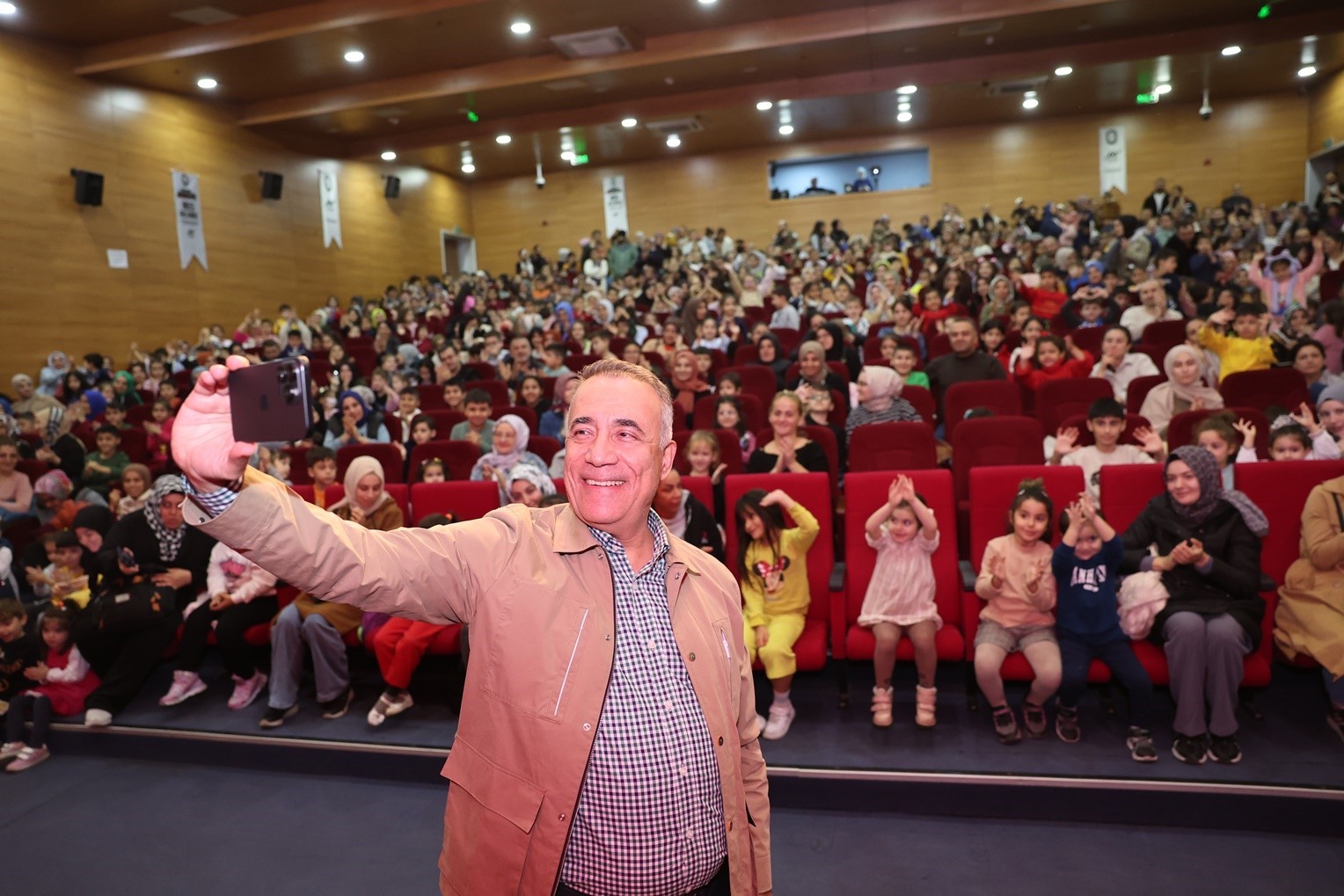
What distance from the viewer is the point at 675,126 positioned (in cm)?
1409

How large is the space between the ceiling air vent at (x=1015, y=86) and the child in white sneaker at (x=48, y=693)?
12.9 m

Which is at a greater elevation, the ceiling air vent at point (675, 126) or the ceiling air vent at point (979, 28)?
the ceiling air vent at point (675, 126)

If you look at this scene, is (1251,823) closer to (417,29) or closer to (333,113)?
(417,29)

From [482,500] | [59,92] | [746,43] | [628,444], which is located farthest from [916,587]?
[59,92]

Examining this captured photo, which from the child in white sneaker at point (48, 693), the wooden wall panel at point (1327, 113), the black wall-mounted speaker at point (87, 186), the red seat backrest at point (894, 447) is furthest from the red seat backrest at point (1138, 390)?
the wooden wall panel at point (1327, 113)

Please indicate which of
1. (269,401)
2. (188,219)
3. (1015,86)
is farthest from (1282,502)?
(188,219)

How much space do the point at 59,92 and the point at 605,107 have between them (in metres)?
7.02

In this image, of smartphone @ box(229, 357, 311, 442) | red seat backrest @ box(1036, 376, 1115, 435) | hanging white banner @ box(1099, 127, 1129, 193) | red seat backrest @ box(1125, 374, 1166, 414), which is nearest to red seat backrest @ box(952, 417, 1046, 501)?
red seat backrest @ box(1036, 376, 1115, 435)

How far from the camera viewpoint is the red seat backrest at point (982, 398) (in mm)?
4719

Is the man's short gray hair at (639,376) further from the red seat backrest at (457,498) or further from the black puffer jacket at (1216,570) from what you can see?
the red seat backrest at (457,498)

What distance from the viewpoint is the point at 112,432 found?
612 centimetres

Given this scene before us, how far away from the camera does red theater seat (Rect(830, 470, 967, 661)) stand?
10.1ft

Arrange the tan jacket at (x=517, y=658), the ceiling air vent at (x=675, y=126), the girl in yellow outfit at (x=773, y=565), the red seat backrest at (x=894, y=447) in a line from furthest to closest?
the ceiling air vent at (x=675, y=126), the red seat backrest at (x=894, y=447), the girl in yellow outfit at (x=773, y=565), the tan jacket at (x=517, y=658)

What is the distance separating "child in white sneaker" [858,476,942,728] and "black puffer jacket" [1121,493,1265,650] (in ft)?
2.15
